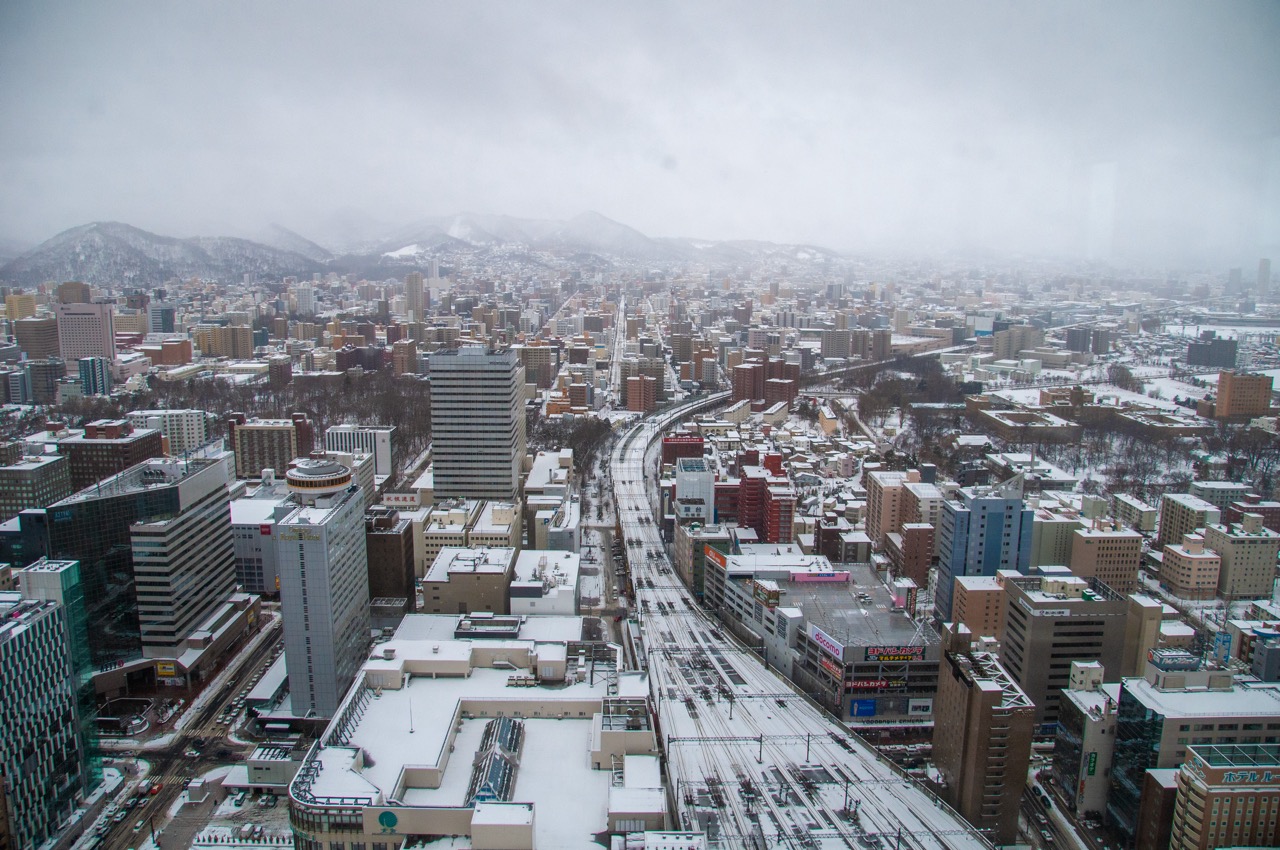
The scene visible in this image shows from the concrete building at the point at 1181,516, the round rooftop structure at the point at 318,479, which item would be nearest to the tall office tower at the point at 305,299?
the round rooftop structure at the point at 318,479

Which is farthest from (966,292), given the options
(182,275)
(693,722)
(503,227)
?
(693,722)

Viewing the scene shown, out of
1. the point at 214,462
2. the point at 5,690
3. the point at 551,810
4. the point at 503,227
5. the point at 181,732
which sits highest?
the point at 503,227

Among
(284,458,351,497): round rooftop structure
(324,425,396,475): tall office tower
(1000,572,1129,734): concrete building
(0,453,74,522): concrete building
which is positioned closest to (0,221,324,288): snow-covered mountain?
(324,425,396,475): tall office tower

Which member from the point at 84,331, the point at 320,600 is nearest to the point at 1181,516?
the point at 320,600

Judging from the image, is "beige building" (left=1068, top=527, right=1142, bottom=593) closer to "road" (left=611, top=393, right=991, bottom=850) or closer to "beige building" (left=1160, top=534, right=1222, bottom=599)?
"beige building" (left=1160, top=534, right=1222, bottom=599)

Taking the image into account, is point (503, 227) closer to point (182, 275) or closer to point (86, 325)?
point (182, 275)
